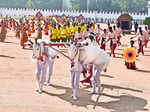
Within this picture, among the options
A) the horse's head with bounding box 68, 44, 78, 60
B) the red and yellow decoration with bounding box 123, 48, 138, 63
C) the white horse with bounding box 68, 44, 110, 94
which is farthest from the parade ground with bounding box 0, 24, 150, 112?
the horse's head with bounding box 68, 44, 78, 60

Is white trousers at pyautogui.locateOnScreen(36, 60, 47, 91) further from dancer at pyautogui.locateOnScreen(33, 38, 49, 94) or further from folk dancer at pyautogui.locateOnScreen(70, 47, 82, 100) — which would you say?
folk dancer at pyautogui.locateOnScreen(70, 47, 82, 100)

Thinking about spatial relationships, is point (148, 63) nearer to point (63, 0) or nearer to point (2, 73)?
point (2, 73)

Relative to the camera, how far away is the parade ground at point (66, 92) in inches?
328

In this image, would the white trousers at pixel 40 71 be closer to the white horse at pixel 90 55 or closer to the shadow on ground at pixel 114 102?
the shadow on ground at pixel 114 102

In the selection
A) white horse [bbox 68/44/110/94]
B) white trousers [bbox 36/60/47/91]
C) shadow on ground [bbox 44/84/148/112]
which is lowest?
shadow on ground [bbox 44/84/148/112]

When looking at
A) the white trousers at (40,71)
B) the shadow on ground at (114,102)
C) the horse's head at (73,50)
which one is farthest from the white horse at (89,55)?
the white trousers at (40,71)

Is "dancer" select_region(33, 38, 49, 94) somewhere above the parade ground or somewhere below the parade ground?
above

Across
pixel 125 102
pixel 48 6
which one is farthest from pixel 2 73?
pixel 48 6

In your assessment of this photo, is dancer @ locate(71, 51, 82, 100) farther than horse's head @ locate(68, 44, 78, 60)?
Yes

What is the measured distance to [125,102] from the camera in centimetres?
903

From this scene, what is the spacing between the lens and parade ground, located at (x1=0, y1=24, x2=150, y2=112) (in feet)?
27.3

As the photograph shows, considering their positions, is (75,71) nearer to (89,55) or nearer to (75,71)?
(75,71)

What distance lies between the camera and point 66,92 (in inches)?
387

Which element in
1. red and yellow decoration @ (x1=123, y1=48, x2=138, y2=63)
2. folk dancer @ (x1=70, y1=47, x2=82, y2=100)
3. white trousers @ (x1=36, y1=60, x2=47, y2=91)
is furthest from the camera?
red and yellow decoration @ (x1=123, y1=48, x2=138, y2=63)
